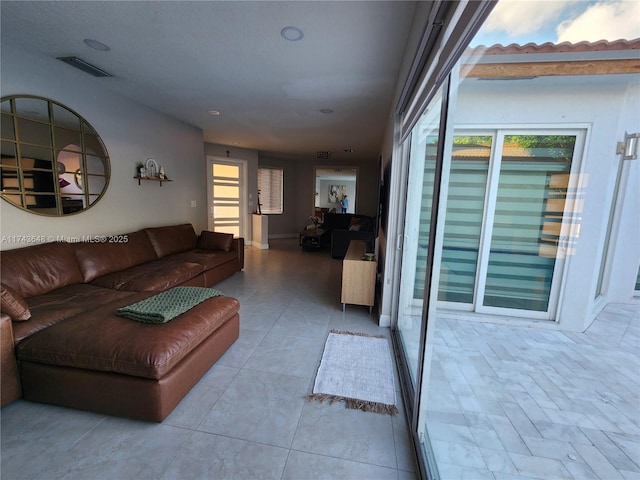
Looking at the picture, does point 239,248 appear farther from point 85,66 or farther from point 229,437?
point 229,437

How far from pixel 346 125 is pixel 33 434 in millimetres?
4597

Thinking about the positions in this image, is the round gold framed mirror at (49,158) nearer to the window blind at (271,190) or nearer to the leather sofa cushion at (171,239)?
the leather sofa cushion at (171,239)

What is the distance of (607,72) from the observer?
4.16ft

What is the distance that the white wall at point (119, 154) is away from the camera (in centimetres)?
243

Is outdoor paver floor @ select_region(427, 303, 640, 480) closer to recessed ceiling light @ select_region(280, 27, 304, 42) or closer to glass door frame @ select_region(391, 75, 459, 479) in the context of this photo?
glass door frame @ select_region(391, 75, 459, 479)

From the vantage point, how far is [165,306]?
6.36 feet

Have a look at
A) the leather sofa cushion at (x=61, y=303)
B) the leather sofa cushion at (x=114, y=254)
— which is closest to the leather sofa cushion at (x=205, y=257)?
the leather sofa cushion at (x=114, y=254)

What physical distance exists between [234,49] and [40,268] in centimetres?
254

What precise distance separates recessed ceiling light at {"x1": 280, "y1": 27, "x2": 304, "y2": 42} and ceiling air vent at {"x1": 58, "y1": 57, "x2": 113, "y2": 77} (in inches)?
81.0

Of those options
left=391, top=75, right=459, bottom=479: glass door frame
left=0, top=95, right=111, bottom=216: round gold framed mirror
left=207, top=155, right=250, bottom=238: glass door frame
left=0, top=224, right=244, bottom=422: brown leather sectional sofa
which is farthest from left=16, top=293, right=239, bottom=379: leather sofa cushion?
left=207, top=155, right=250, bottom=238: glass door frame

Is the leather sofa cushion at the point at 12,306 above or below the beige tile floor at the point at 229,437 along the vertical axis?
above

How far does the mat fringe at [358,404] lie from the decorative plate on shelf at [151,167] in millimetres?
3706

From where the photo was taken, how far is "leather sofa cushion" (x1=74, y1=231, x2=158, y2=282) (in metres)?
2.75

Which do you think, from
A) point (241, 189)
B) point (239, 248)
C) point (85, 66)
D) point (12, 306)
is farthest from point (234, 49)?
point (241, 189)
